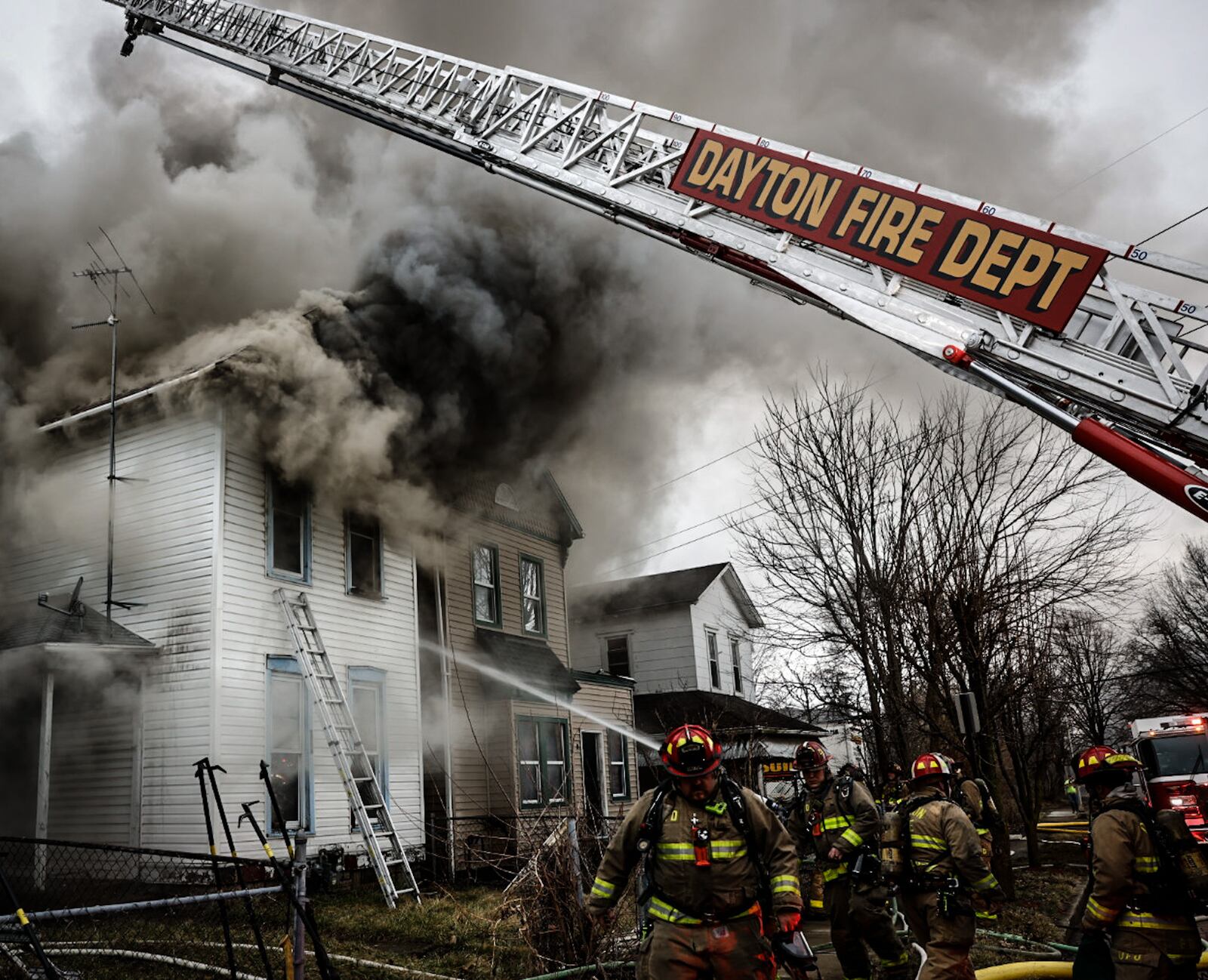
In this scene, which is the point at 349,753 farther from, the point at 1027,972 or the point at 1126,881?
the point at 1126,881

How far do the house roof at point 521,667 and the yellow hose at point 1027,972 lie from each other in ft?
31.4

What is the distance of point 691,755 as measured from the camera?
4551mm

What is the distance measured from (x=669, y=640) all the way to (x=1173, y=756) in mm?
12428

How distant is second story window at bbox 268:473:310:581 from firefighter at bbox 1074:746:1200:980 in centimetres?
995

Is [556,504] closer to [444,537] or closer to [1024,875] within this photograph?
[444,537]

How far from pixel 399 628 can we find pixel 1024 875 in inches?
390

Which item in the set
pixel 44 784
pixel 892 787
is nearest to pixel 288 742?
pixel 44 784

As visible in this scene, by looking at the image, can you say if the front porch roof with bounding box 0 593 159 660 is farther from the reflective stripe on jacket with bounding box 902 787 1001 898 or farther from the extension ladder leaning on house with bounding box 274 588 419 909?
the reflective stripe on jacket with bounding box 902 787 1001 898

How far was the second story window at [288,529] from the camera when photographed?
40.3 feet

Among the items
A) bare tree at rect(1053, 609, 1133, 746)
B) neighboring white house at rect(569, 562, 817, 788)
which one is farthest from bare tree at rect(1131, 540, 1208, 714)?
neighboring white house at rect(569, 562, 817, 788)

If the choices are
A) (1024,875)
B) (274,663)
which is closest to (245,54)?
(274,663)

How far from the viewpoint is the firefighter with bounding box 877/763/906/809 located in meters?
9.55

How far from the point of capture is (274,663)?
11.8m

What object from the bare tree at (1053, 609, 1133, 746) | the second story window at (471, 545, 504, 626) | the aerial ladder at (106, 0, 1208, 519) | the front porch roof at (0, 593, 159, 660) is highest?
the aerial ladder at (106, 0, 1208, 519)
